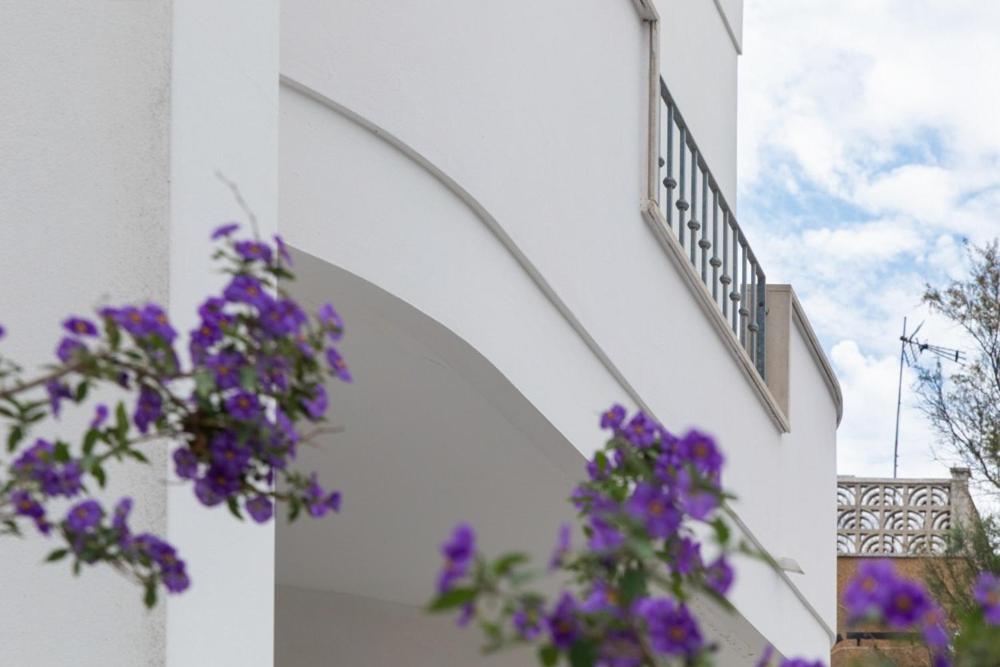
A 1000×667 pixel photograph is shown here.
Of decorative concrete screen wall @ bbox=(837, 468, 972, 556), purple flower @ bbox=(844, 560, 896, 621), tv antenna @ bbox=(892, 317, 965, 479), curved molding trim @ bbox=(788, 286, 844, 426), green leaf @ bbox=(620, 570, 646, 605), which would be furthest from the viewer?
decorative concrete screen wall @ bbox=(837, 468, 972, 556)

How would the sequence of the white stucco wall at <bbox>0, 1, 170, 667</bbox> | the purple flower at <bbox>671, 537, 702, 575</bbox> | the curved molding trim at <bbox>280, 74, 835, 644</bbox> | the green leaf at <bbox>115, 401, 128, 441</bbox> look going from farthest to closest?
1. the curved molding trim at <bbox>280, 74, 835, 644</bbox>
2. the white stucco wall at <bbox>0, 1, 170, 667</bbox>
3. the green leaf at <bbox>115, 401, 128, 441</bbox>
4. the purple flower at <bbox>671, 537, 702, 575</bbox>

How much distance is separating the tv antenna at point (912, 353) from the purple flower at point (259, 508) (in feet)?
37.6

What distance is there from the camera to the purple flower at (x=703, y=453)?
107 cm

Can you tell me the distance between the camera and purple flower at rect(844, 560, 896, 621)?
2.76 ft

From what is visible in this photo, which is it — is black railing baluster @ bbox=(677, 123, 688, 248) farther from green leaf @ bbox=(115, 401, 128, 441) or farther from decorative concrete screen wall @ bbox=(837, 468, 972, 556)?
decorative concrete screen wall @ bbox=(837, 468, 972, 556)

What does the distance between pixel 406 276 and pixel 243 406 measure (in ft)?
6.89

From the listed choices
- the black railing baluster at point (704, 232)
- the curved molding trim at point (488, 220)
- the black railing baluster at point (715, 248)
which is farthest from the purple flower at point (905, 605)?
the black railing baluster at point (715, 248)

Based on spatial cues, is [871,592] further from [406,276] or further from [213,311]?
[406,276]

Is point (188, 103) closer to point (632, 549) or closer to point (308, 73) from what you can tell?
point (308, 73)

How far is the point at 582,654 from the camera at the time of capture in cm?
87

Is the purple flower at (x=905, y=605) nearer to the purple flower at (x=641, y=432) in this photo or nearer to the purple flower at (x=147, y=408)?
the purple flower at (x=641, y=432)

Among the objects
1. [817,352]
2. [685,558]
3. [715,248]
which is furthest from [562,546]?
[817,352]

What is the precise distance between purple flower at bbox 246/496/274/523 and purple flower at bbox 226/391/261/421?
0.12 m

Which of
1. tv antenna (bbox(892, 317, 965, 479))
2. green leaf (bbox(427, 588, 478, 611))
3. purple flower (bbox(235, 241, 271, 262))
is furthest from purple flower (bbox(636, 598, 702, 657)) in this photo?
tv antenna (bbox(892, 317, 965, 479))
